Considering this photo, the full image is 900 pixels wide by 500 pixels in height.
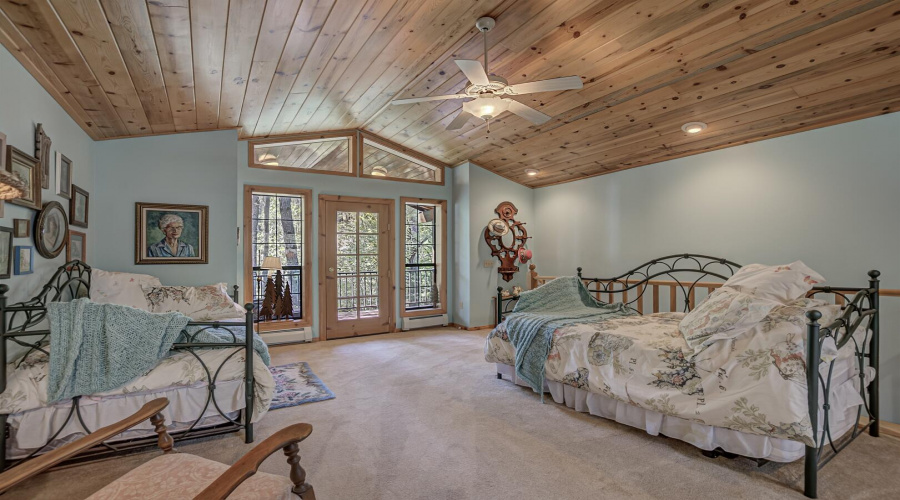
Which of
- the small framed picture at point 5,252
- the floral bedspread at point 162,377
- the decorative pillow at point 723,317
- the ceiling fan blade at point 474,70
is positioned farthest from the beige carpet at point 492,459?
the ceiling fan blade at point 474,70

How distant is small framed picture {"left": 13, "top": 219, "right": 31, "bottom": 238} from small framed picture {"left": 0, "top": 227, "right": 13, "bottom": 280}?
0.23ft

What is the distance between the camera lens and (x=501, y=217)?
635 centimetres

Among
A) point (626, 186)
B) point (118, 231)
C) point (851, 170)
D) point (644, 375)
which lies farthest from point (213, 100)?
point (851, 170)

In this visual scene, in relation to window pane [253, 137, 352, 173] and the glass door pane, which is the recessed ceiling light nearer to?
the glass door pane

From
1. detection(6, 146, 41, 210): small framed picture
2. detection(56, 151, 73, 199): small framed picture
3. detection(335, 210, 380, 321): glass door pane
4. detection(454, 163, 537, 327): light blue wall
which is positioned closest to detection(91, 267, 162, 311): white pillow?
detection(56, 151, 73, 199): small framed picture

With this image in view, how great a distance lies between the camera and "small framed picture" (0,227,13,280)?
2281 millimetres

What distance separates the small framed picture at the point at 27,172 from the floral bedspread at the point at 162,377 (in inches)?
35.1

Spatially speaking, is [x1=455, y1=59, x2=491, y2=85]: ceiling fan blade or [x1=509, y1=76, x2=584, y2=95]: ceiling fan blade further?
[x1=509, y1=76, x2=584, y2=95]: ceiling fan blade

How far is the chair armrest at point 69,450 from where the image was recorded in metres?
1.20

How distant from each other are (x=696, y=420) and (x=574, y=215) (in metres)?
3.96

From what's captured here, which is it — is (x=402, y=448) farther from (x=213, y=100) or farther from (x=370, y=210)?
(x=370, y=210)

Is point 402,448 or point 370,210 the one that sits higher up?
point 370,210

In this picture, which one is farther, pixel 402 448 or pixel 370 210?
pixel 370 210

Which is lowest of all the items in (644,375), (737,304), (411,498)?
(411,498)
